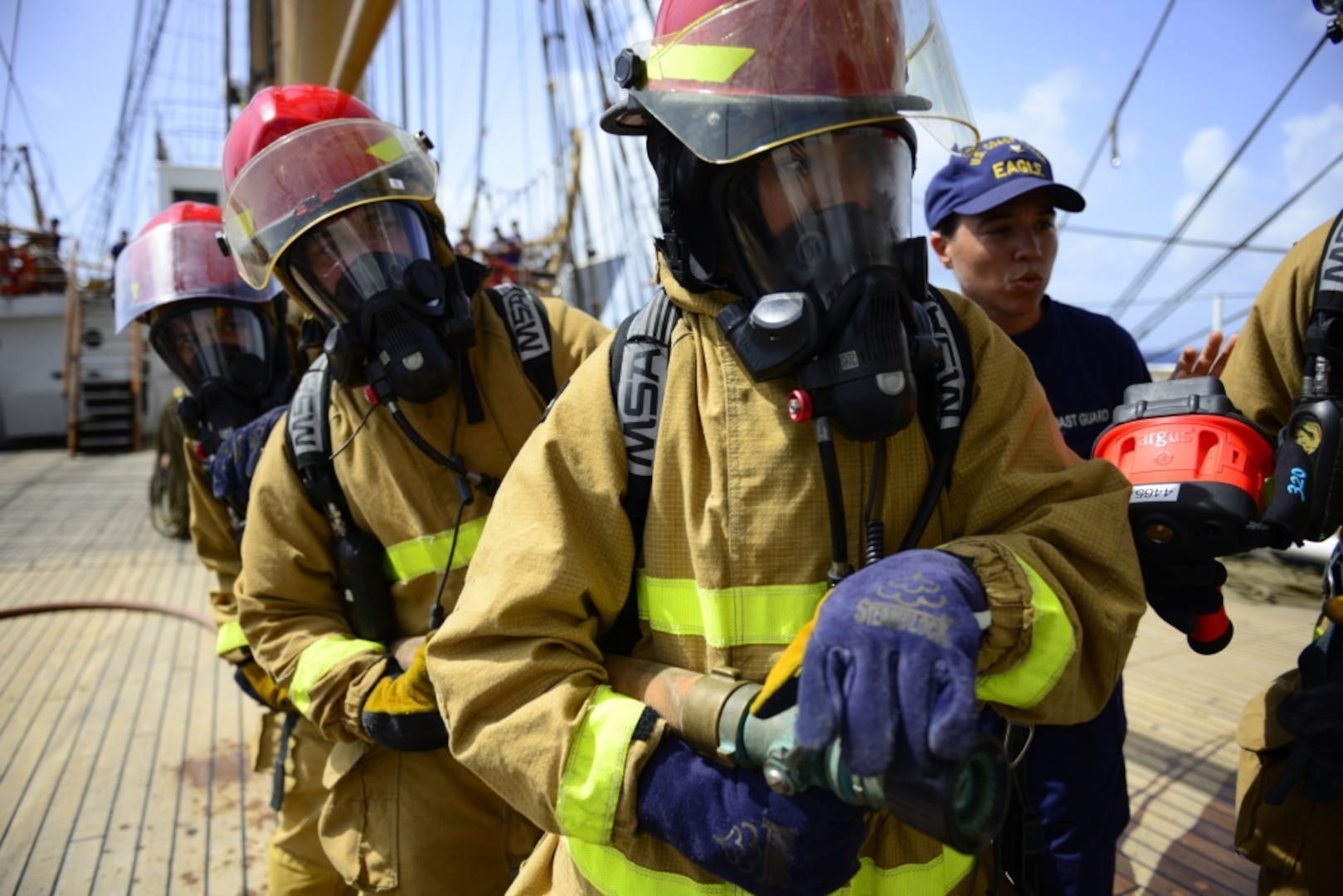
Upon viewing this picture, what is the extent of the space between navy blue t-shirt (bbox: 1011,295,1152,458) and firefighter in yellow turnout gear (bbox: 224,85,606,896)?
1.25 metres

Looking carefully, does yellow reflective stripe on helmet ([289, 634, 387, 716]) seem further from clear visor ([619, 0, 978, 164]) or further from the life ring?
the life ring

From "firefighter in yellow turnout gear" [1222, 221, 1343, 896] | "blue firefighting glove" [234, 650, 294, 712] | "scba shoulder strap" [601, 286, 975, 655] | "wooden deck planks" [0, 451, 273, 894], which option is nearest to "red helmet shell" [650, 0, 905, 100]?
"scba shoulder strap" [601, 286, 975, 655]

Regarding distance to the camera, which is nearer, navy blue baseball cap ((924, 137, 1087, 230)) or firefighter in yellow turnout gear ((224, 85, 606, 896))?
firefighter in yellow turnout gear ((224, 85, 606, 896))

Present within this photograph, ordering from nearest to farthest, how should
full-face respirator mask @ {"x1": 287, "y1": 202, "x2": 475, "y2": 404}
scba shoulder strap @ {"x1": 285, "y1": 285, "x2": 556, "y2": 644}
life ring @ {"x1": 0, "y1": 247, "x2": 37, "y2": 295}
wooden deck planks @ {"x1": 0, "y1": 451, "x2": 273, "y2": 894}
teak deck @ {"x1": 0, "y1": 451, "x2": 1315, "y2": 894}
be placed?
full-face respirator mask @ {"x1": 287, "y1": 202, "x2": 475, "y2": 404}, scba shoulder strap @ {"x1": 285, "y1": 285, "x2": 556, "y2": 644}, teak deck @ {"x1": 0, "y1": 451, "x2": 1315, "y2": 894}, wooden deck planks @ {"x1": 0, "y1": 451, "x2": 273, "y2": 894}, life ring @ {"x1": 0, "y1": 247, "x2": 37, "y2": 295}

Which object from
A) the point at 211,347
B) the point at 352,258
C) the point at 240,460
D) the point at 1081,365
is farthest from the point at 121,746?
the point at 1081,365

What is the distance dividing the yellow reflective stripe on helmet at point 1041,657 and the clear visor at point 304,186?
1789mm

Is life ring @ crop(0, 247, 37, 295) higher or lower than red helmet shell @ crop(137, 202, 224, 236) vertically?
higher

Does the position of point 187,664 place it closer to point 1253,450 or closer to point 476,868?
point 476,868

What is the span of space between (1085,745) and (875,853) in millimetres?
962

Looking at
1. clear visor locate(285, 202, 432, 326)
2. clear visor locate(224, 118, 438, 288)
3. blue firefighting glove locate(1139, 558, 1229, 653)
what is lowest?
blue firefighting glove locate(1139, 558, 1229, 653)

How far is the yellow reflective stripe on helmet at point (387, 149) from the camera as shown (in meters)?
2.22

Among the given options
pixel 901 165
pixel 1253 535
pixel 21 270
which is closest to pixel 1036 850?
pixel 1253 535

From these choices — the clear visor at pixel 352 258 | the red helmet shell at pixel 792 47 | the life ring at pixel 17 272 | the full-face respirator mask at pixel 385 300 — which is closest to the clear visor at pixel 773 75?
the red helmet shell at pixel 792 47

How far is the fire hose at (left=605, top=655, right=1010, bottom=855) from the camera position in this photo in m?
0.87
